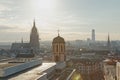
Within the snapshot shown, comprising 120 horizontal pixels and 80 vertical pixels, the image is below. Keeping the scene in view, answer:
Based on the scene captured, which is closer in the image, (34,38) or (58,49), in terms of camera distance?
(58,49)

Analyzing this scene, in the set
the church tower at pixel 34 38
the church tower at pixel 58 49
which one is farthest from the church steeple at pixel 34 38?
the church tower at pixel 58 49

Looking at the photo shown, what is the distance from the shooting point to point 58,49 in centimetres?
6700

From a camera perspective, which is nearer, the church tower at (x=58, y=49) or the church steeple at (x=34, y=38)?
the church tower at (x=58, y=49)

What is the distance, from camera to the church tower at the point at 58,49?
6694cm

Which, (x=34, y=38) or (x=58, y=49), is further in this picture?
(x=34, y=38)

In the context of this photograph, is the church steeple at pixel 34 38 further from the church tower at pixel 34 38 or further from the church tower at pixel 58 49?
the church tower at pixel 58 49

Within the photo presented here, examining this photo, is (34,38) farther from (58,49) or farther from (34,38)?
(58,49)

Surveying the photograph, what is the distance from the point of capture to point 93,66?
113m

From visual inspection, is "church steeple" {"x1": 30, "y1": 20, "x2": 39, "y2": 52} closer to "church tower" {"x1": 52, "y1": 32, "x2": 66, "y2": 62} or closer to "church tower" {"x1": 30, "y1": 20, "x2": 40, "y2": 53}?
"church tower" {"x1": 30, "y1": 20, "x2": 40, "y2": 53}

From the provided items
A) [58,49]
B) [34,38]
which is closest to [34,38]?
[34,38]

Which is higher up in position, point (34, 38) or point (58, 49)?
point (34, 38)

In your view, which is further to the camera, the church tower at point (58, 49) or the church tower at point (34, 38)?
the church tower at point (34, 38)

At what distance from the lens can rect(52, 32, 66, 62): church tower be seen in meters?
66.9

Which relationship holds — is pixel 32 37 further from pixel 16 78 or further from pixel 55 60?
pixel 16 78
